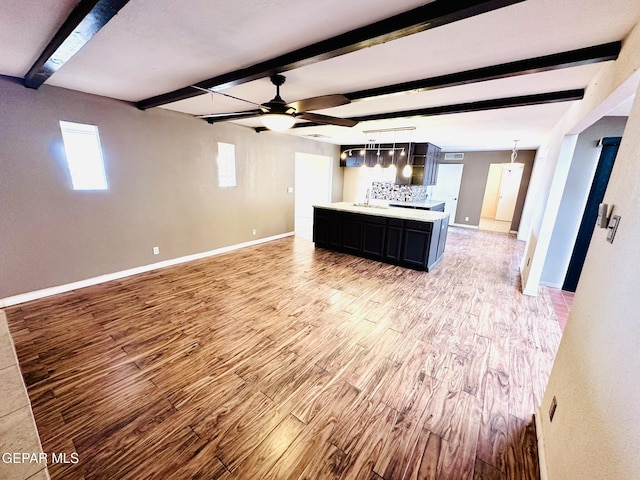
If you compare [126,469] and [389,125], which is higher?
[389,125]

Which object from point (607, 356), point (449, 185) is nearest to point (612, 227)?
point (607, 356)

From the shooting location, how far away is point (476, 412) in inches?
70.9

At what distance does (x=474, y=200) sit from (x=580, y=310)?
25.9ft

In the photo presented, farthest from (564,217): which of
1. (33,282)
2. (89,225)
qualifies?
(33,282)

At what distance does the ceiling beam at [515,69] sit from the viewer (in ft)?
5.89

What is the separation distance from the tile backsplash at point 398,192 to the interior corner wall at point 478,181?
143 cm

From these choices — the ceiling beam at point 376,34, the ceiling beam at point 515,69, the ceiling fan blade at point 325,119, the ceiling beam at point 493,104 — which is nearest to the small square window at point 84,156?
the ceiling beam at point 376,34

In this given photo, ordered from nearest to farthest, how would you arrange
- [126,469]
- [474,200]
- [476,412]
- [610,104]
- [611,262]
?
[611,262] < [126,469] < [476,412] < [610,104] < [474,200]

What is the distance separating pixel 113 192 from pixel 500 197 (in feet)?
38.7

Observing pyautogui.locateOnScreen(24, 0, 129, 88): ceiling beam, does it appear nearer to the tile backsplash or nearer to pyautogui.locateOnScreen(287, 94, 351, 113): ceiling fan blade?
pyautogui.locateOnScreen(287, 94, 351, 113): ceiling fan blade

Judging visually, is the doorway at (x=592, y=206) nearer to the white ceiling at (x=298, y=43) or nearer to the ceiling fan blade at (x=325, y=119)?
the white ceiling at (x=298, y=43)

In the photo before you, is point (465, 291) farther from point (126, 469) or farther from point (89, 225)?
point (89, 225)

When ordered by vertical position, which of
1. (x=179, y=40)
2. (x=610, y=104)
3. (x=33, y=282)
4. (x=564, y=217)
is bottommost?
(x=33, y=282)

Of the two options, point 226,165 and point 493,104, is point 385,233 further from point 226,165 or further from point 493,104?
point 226,165
